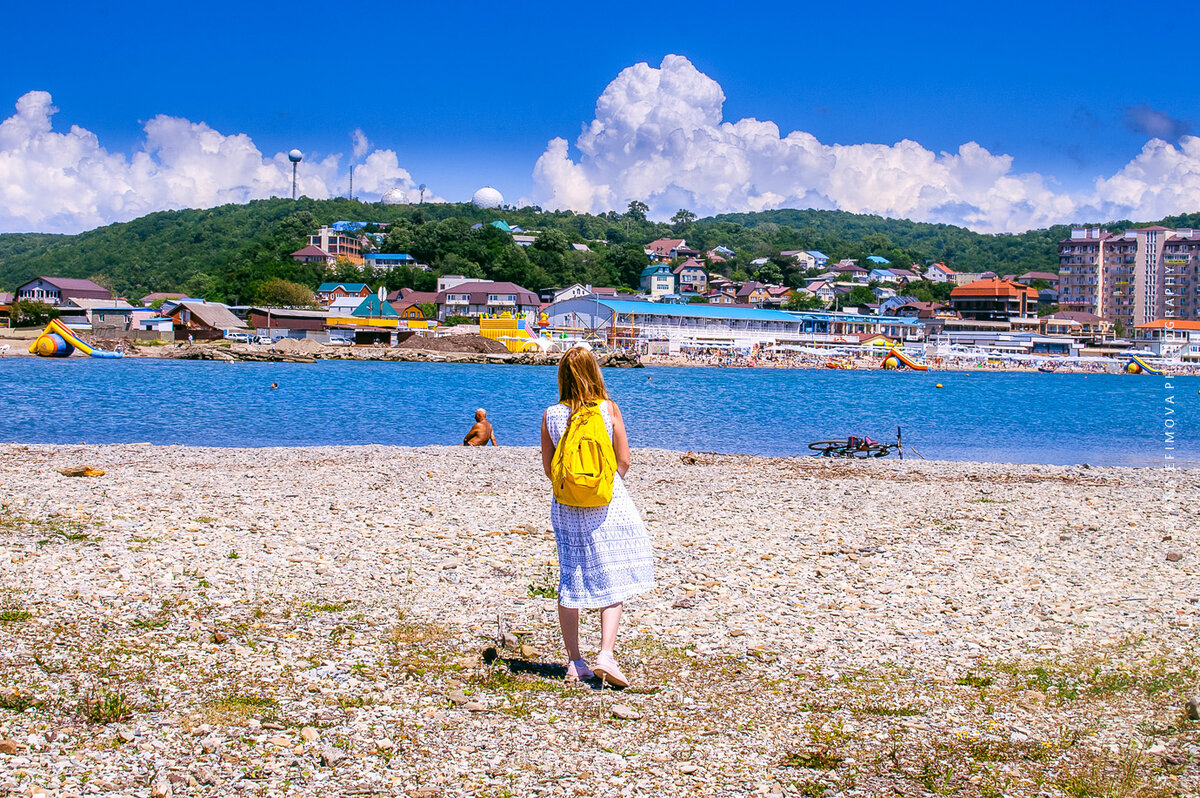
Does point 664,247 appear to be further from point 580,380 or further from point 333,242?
point 580,380

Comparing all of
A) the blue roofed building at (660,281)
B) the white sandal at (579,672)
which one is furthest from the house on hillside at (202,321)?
the white sandal at (579,672)

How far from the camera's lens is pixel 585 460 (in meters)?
4.74

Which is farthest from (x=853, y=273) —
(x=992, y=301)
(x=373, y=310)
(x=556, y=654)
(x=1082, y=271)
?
(x=556, y=654)

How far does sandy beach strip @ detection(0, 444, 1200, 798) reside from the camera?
13.1ft

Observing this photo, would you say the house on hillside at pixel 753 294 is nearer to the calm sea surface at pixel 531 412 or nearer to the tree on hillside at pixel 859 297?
the tree on hillside at pixel 859 297

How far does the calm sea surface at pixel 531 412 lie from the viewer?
2398 cm

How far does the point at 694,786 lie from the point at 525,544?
491 cm

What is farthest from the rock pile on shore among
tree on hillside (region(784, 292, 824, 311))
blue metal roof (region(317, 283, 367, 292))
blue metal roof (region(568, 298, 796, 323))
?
tree on hillside (region(784, 292, 824, 311))

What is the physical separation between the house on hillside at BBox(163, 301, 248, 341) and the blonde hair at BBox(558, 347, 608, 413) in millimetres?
88392

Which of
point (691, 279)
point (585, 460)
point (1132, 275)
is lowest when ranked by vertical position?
point (585, 460)

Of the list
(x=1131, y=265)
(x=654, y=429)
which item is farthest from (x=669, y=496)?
(x=1131, y=265)

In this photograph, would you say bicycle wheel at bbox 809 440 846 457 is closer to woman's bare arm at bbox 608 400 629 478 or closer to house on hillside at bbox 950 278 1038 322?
woman's bare arm at bbox 608 400 629 478

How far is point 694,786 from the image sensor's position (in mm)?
3869

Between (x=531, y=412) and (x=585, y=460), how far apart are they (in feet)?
99.2
